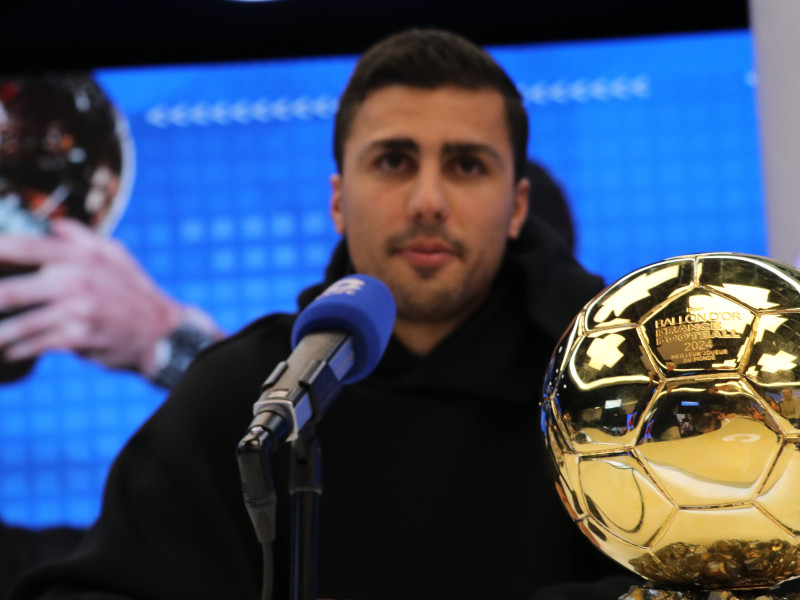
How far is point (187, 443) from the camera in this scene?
1317 mm

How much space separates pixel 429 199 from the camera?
1.33m

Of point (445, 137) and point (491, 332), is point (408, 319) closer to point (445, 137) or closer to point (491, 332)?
point (491, 332)

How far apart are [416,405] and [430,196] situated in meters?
0.30

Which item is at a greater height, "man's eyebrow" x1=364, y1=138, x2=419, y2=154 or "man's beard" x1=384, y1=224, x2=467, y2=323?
"man's eyebrow" x1=364, y1=138, x2=419, y2=154

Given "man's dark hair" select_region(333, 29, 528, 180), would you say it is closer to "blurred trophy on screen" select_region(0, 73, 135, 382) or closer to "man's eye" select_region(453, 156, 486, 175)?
"man's eye" select_region(453, 156, 486, 175)

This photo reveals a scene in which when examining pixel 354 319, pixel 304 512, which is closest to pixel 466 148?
pixel 354 319

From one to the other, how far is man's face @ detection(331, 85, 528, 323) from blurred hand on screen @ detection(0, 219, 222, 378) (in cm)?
132

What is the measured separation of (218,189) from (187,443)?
1427 mm

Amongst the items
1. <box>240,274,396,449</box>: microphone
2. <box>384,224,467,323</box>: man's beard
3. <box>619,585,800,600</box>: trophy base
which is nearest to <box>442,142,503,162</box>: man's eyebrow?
<box>384,224,467,323</box>: man's beard

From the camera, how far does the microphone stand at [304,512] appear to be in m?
0.72

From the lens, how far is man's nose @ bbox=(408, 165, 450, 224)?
133 centimetres

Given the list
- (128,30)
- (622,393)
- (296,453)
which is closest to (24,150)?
(128,30)

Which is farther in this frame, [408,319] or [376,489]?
[408,319]

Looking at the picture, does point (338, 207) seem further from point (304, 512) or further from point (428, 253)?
point (304, 512)
